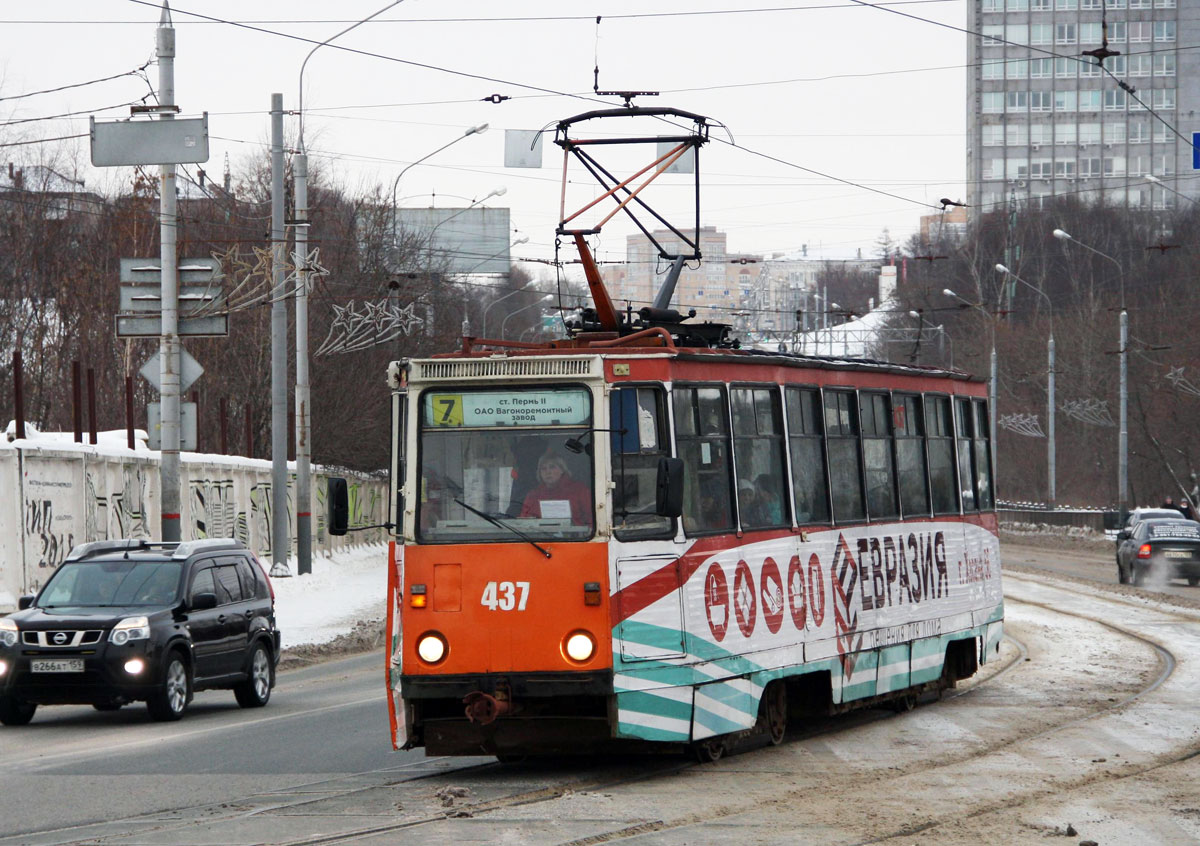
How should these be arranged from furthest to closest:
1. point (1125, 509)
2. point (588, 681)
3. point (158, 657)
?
point (1125, 509) < point (158, 657) < point (588, 681)

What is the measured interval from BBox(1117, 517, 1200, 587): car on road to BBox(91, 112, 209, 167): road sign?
2037 cm

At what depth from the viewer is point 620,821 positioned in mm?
8852

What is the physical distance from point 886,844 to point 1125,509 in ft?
152

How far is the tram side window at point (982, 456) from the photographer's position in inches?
649

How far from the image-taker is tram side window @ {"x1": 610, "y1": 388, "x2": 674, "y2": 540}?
34.3ft

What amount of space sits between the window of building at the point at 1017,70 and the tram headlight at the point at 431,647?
12515 cm

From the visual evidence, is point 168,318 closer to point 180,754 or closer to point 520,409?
point 180,754

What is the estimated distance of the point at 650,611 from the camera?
10.4m

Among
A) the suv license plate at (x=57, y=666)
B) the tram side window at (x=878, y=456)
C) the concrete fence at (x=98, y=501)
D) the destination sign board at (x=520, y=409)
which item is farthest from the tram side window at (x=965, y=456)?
the concrete fence at (x=98, y=501)

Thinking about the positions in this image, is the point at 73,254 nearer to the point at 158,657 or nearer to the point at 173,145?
the point at 173,145

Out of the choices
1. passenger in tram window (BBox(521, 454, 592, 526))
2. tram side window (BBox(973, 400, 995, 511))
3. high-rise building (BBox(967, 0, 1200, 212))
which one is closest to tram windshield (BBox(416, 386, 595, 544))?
passenger in tram window (BBox(521, 454, 592, 526))

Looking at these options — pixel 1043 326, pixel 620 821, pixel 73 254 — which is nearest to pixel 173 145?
pixel 620 821

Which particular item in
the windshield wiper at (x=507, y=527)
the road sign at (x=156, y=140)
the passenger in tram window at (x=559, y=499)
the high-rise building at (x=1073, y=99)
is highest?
the high-rise building at (x=1073, y=99)

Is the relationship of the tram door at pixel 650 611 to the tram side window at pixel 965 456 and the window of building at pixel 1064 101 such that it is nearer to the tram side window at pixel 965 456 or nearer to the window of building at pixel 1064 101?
the tram side window at pixel 965 456
